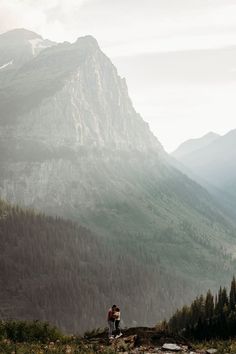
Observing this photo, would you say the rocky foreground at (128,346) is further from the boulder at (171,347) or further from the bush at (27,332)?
the bush at (27,332)

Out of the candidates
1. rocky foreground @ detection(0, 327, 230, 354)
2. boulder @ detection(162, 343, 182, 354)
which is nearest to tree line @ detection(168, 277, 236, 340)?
rocky foreground @ detection(0, 327, 230, 354)

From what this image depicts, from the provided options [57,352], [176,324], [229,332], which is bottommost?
[176,324]

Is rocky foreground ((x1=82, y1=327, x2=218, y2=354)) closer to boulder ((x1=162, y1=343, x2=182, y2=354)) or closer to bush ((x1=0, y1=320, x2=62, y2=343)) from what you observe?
boulder ((x1=162, y1=343, x2=182, y2=354))

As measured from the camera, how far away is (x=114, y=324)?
51.2 m

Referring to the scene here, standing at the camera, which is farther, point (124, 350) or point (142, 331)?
point (142, 331)

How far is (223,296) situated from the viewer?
363 ft

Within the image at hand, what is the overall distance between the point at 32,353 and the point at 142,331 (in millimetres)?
16375

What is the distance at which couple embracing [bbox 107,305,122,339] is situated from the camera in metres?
49.1

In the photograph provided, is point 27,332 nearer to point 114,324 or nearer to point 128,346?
point 128,346

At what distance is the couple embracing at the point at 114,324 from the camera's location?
4912 centimetres

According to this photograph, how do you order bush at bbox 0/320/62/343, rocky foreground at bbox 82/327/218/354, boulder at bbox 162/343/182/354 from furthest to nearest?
bush at bbox 0/320/62/343, boulder at bbox 162/343/182/354, rocky foreground at bbox 82/327/218/354

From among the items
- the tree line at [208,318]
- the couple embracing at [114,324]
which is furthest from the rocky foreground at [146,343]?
the tree line at [208,318]

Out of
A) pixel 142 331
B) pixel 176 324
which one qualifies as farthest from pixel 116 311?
pixel 176 324

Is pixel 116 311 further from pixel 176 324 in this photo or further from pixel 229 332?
pixel 176 324
